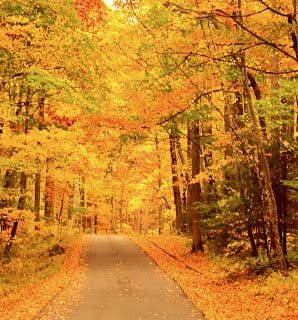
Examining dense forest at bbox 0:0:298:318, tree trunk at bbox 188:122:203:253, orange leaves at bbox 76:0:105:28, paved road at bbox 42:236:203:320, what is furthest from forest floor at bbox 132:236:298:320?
orange leaves at bbox 76:0:105:28

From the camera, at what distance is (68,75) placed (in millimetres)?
18672

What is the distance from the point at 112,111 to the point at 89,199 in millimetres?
34136

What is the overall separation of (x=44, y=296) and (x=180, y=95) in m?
8.75

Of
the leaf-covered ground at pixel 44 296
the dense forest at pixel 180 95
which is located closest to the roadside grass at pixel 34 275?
the leaf-covered ground at pixel 44 296

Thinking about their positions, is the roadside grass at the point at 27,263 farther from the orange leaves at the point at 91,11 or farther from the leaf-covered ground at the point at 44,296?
the orange leaves at the point at 91,11

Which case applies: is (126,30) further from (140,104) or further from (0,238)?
(0,238)

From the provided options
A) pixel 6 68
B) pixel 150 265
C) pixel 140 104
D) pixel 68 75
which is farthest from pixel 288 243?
pixel 6 68

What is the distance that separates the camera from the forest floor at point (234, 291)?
35.8 ft

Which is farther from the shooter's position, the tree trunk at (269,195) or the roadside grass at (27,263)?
the roadside grass at (27,263)

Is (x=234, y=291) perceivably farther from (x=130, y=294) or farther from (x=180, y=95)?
(x=180, y=95)

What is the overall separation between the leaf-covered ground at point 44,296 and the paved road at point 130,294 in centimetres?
44

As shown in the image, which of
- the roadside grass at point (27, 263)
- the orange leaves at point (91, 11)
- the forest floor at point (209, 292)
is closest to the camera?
the forest floor at point (209, 292)

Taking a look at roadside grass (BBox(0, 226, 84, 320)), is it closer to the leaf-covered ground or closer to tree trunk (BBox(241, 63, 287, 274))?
the leaf-covered ground

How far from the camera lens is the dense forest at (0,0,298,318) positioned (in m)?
13.5
